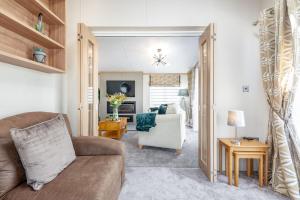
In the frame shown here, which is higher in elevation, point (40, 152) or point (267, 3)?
point (267, 3)

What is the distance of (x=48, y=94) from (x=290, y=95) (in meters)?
2.98

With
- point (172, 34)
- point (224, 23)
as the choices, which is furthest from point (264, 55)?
point (172, 34)

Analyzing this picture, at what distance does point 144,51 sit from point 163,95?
3.36 metres

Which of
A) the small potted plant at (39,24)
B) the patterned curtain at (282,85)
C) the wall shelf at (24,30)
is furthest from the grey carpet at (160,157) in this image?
the small potted plant at (39,24)

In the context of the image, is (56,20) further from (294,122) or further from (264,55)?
(294,122)

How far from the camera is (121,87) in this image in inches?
307

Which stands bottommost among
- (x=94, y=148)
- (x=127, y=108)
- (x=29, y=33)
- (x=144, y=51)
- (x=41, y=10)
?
(x=94, y=148)

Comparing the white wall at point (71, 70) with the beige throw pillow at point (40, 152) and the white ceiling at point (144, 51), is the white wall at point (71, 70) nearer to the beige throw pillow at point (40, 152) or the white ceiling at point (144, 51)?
the beige throw pillow at point (40, 152)

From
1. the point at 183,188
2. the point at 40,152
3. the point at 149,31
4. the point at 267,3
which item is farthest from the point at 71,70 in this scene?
the point at 267,3

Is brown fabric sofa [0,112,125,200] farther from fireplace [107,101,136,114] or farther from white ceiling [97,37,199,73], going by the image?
fireplace [107,101,136,114]

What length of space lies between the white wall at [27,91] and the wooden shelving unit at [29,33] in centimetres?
10

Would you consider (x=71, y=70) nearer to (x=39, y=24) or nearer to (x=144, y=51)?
(x=39, y=24)

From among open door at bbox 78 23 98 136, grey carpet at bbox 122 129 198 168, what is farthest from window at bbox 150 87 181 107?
open door at bbox 78 23 98 136

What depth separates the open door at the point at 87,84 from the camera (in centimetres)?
220
